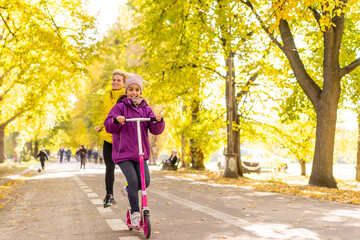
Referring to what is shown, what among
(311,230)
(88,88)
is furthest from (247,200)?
(88,88)

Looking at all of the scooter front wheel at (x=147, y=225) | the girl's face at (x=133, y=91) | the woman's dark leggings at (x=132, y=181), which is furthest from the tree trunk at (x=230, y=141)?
the scooter front wheel at (x=147, y=225)

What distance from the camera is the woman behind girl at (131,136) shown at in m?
5.73

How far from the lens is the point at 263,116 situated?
2444 cm

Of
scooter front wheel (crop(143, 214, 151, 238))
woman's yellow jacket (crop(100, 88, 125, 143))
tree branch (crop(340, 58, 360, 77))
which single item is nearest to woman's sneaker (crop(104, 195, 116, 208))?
woman's yellow jacket (crop(100, 88, 125, 143))

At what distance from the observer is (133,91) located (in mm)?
5965

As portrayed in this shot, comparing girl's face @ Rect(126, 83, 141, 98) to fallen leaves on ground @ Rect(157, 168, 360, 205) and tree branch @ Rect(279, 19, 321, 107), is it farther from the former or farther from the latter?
tree branch @ Rect(279, 19, 321, 107)

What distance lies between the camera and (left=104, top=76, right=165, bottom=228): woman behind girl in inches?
225

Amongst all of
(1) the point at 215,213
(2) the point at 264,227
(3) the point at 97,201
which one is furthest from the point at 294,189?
(2) the point at 264,227

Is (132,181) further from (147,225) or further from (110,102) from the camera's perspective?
(110,102)

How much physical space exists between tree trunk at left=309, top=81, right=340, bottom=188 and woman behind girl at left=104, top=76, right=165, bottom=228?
1103cm

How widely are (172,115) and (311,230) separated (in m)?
22.0

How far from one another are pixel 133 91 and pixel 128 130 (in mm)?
487

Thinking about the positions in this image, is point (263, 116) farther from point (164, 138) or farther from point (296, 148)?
point (164, 138)

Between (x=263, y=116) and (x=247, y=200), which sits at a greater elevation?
(x=263, y=116)
